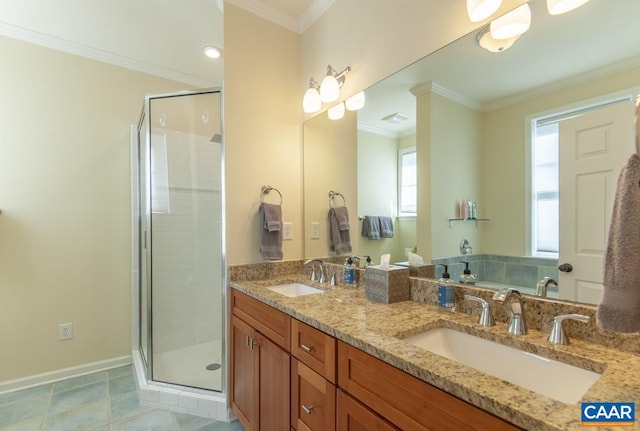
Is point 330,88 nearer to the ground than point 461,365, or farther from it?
farther from it

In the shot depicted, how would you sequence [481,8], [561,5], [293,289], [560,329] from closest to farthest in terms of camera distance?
[560,329] → [561,5] → [481,8] → [293,289]

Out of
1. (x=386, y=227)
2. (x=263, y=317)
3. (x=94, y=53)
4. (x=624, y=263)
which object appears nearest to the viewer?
(x=624, y=263)

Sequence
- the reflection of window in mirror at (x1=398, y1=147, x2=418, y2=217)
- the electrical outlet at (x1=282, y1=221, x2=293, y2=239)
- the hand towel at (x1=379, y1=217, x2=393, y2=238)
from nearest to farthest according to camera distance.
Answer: the reflection of window in mirror at (x1=398, y1=147, x2=418, y2=217) < the hand towel at (x1=379, y1=217, x2=393, y2=238) < the electrical outlet at (x1=282, y1=221, x2=293, y2=239)

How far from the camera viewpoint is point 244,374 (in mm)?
1664

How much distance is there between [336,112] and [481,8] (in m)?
0.97

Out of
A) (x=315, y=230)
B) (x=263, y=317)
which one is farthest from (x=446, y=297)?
(x=315, y=230)

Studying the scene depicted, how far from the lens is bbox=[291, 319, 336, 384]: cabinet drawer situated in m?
1.03

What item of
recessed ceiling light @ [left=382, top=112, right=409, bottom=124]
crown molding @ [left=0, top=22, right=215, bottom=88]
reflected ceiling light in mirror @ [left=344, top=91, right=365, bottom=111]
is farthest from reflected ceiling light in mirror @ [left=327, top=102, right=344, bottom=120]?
crown molding @ [left=0, top=22, right=215, bottom=88]

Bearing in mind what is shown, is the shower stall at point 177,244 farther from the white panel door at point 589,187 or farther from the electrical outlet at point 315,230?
the white panel door at point 589,187

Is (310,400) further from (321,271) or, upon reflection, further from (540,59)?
(540,59)

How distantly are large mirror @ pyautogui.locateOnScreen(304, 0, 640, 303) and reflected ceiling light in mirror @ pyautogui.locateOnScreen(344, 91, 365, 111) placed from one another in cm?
6

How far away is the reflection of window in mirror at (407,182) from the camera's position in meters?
1.47

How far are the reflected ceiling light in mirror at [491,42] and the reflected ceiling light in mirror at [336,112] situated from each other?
866mm

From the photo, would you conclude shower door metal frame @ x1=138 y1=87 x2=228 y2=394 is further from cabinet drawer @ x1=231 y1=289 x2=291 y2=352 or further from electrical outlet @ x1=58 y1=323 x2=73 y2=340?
electrical outlet @ x1=58 y1=323 x2=73 y2=340
